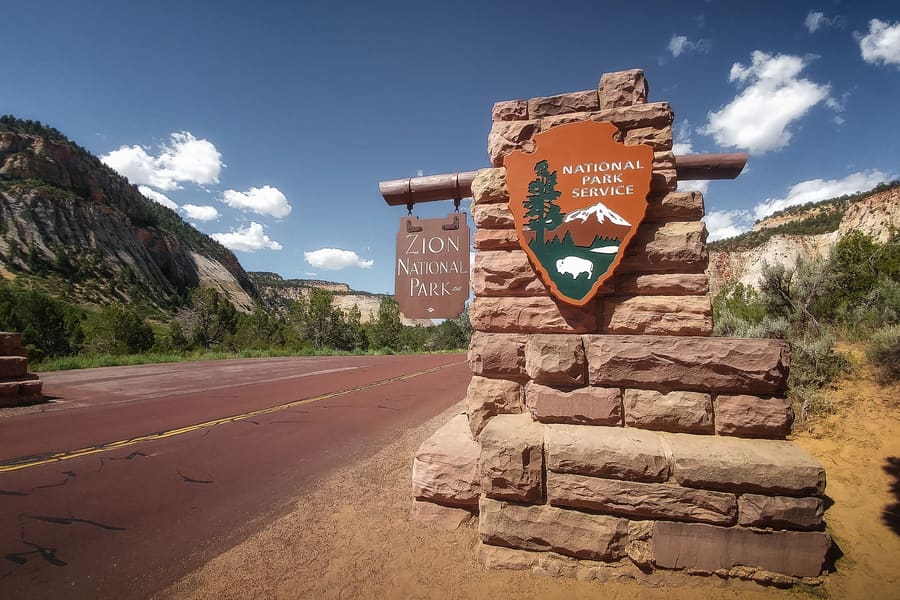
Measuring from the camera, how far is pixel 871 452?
4.86 metres

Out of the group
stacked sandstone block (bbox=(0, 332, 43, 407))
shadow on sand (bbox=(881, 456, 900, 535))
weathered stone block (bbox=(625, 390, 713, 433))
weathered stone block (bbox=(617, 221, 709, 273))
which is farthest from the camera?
stacked sandstone block (bbox=(0, 332, 43, 407))

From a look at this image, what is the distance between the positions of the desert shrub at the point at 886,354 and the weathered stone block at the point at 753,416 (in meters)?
5.94

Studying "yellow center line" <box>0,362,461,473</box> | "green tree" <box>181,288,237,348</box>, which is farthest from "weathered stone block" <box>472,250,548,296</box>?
"green tree" <box>181,288,237,348</box>

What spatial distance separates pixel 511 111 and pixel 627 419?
Answer: 2663 mm

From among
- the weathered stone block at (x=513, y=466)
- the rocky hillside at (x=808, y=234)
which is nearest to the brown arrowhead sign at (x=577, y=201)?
the weathered stone block at (x=513, y=466)

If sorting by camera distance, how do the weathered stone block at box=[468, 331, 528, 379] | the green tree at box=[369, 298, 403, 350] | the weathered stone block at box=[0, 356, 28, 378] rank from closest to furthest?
the weathered stone block at box=[468, 331, 528, 379], the weathered stone block at box=[0, 356, 28, 378], the green tree at box=[369, 298, 403, 350]

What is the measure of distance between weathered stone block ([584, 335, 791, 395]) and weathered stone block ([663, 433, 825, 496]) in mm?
364

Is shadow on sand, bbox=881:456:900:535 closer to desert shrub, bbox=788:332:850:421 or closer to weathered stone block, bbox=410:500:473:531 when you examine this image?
desert shrub, bbox=788:332:850:421

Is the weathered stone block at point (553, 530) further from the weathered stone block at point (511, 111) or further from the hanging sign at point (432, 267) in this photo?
the weathered stone block at point (511, 111)

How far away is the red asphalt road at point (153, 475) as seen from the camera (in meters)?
2.79

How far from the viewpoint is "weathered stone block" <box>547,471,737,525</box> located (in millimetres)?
2279

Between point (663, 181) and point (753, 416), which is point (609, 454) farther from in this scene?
point (663, 181)

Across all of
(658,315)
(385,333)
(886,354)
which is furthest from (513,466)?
(385,333)

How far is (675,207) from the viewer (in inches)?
114
